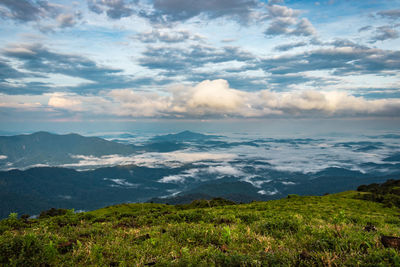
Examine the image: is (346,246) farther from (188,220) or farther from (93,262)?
(188,220)

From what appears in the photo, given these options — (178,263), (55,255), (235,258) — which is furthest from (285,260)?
(55,255)

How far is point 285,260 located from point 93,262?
5.84 meters

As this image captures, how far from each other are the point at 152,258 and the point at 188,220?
9328mm

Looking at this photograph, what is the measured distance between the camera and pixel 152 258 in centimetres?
743

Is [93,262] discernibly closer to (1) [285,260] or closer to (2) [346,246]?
(1) [285,260]

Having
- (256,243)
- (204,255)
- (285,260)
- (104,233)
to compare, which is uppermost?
(285,260)

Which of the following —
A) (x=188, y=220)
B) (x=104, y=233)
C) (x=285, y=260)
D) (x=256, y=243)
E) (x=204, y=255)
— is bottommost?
(x=188, y=220)

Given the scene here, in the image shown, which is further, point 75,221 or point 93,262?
point 75,221

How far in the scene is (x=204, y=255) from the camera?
704 centimetres

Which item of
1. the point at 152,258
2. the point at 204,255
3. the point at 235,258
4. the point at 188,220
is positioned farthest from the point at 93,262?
the point at 188,220

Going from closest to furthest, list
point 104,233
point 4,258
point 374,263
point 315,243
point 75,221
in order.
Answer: point 374,263, point 4,258, point 315,243, point 104,233, point 75,221

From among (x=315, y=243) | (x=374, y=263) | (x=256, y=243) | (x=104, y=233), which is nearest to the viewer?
(x=374, y=263)

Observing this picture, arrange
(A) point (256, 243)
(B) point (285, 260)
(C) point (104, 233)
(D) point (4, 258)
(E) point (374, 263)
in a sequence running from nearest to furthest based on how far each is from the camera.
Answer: (E) point (374, 263), (B) point (285, 260), (D) point (4, 258), (A) point (256, 243), (C) point (104, 233)

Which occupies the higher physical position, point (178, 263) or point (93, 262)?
point (178, 263)
